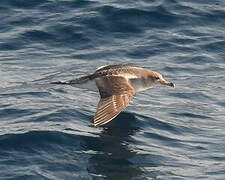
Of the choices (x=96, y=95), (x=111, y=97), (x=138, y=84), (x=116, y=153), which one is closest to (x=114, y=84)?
(x=111, y=97)

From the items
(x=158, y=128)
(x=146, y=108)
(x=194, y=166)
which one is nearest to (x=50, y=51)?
(x=146, y=108)

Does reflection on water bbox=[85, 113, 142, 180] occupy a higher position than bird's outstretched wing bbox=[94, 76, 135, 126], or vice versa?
bird's outstretched wing bbox=[94, 76, 135, 126]

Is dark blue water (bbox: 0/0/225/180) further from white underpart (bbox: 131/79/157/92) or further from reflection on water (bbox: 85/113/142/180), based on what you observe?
white underpart (bbox: 131/79/157/92)

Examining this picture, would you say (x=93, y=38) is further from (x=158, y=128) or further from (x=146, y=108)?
(x=158, y=128)

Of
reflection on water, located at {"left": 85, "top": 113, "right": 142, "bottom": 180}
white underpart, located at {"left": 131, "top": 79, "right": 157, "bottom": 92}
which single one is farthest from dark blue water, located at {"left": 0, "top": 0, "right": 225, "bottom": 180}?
white underpart, located at {"left": 131, "top": 79, "right": 157, "bottom": 92}

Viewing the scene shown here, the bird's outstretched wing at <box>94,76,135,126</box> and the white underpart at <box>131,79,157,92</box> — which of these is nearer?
the bird's outstretched wing at <box>94,76,135,126</box>

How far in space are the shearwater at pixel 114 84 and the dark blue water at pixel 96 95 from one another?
0.66 meters

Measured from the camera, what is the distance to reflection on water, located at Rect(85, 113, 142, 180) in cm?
950

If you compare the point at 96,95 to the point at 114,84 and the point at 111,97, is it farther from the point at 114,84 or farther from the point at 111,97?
the point at 111,97

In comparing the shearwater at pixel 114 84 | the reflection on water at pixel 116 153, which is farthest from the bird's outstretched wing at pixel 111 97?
the reflection on water at pixel 116 153

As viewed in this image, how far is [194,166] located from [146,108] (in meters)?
3.44

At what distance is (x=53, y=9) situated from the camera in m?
20.1

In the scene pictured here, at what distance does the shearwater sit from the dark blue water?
0.66 meters

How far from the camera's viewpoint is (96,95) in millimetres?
14523
